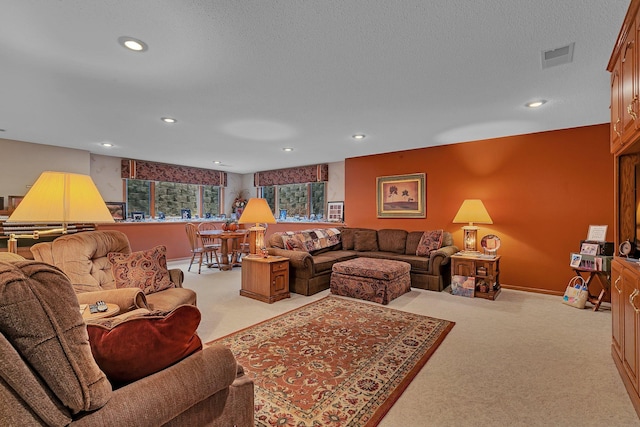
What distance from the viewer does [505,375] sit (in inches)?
86.3

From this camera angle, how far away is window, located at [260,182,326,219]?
7449mm

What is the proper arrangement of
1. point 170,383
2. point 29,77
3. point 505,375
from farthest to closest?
1. point 29,77
2. point 505,375
3. point 170,383

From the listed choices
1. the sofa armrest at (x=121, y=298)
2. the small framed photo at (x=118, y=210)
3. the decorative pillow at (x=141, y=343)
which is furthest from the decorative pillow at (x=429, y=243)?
the small framed photo at (x=118, y=210)

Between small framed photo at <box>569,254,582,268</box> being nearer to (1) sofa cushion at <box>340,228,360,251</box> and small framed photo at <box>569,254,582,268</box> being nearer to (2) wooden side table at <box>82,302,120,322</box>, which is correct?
(1) sofa cushion at <box>340,228,360,251</box>

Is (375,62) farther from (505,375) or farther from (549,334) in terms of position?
(549,334)

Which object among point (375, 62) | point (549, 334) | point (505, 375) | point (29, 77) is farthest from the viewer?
point (549, 334)

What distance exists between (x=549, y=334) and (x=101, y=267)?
4.14 m

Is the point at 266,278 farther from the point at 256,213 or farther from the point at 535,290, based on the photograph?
the point at 535,290

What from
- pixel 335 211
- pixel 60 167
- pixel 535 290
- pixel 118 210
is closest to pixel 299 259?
pixel 335 211

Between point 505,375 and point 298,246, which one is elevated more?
point 298,246

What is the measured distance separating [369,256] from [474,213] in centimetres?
175

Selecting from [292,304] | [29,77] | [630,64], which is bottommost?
[292,304]

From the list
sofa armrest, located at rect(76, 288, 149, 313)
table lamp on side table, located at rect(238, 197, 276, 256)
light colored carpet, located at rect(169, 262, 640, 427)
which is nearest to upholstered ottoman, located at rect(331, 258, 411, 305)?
light colored carpet, located at rect(169, 262, 640, 427)

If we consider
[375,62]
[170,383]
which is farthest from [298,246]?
[170,383]
